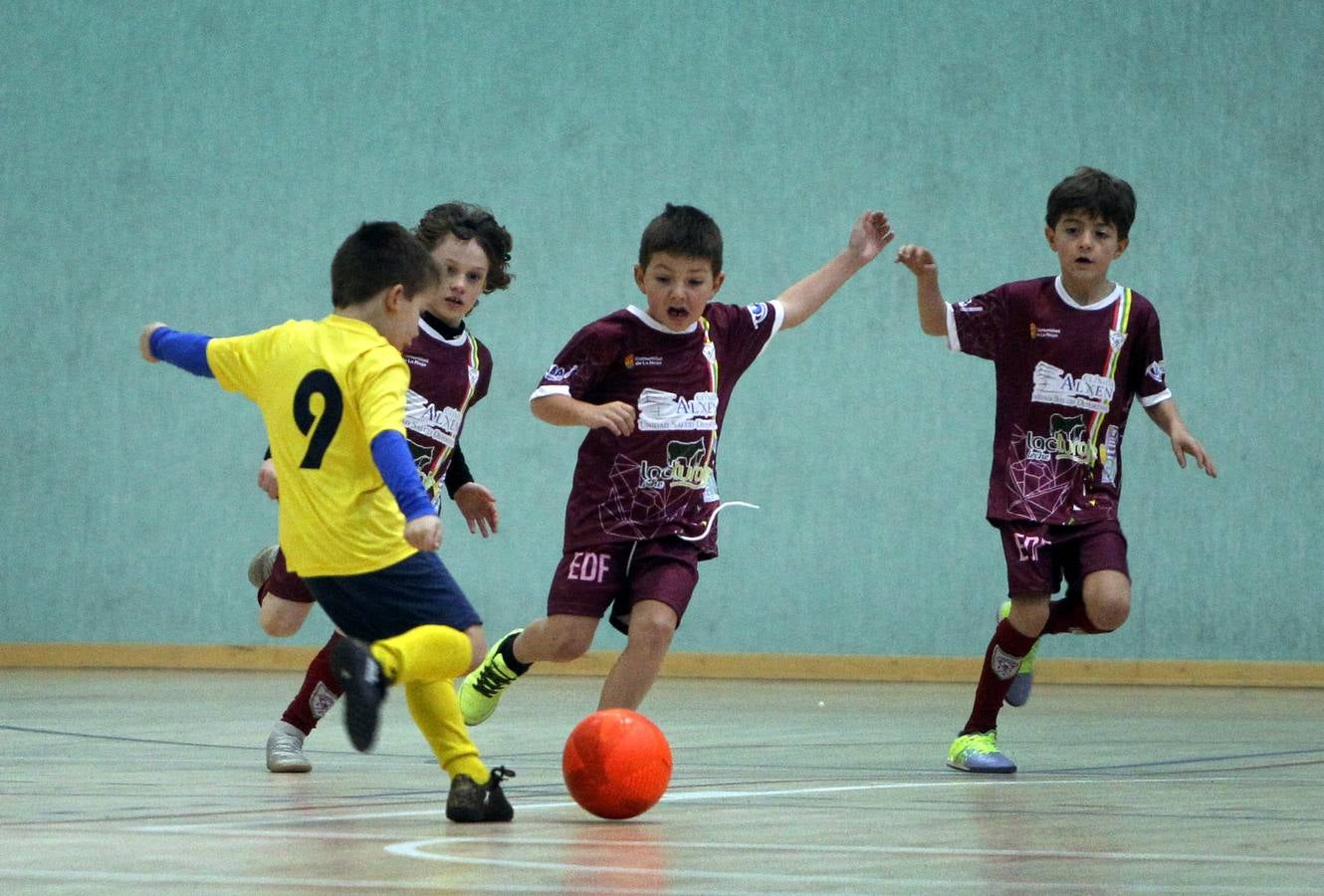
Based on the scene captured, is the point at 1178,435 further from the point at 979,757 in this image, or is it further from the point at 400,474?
the point at 400,474

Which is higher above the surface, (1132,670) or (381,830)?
(381,830)

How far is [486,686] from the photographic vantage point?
193 inches

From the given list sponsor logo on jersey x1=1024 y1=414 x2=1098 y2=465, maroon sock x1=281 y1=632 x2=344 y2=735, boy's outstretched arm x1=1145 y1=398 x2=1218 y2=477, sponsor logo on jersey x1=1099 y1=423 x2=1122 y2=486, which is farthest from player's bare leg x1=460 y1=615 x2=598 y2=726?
boy's outstretched arm x1=1145 y1=398 x2=1218 y2=477

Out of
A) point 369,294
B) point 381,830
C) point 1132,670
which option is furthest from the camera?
point 1132,670

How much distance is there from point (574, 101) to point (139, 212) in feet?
7.02

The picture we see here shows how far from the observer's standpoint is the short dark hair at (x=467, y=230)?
4754 mm

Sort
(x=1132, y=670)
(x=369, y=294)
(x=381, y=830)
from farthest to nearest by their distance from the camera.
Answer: (x=1132, y=670), (x=369, y=294), (x=381, y=830)

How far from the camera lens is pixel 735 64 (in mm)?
8531

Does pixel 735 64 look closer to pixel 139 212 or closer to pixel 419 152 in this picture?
pixel 419 152

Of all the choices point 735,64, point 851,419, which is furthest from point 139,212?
point 851,419

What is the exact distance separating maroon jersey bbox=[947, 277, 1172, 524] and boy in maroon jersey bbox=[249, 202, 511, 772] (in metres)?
1.28

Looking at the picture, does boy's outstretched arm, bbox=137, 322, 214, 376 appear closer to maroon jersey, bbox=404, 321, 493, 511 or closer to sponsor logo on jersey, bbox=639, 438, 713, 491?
maroon jersey, bbox=404, 321, 493, 511

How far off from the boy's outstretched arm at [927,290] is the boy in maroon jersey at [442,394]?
109 centimetres

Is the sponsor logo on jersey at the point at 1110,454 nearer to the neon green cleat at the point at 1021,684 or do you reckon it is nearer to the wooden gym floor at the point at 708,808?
the neon green cleat at the point at 1021,684
